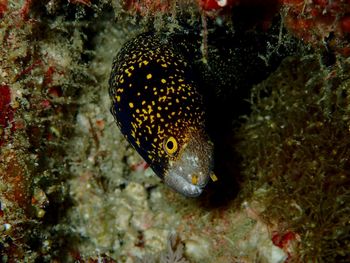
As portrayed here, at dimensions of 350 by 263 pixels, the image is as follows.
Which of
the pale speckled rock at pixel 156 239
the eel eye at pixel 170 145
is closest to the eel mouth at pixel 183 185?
the eel eye at pixel 170 145

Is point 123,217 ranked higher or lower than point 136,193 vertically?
lower

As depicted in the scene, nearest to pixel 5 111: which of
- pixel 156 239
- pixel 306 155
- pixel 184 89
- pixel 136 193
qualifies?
pixel 184 89

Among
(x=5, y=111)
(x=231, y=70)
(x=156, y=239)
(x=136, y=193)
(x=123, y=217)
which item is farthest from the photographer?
(x=136, y=193)

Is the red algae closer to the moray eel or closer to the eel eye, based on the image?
the moray eel

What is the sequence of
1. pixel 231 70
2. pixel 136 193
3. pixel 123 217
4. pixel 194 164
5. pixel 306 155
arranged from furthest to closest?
pixel 136 193 → pixel 123 217 → pixel 231 70 → pixel 306 155 → pixel 194 164

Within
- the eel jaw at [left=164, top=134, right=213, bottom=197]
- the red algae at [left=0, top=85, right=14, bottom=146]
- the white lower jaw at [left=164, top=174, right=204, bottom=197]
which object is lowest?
the red algae at [left=0, top=85, right=14, bottom=146]

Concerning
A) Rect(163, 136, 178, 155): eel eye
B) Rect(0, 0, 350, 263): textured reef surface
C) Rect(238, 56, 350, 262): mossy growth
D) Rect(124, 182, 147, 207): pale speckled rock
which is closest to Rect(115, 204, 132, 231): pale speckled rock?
Rect(0, 0, 350, 263): textured reef surface

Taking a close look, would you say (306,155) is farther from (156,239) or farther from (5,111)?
(5,111)

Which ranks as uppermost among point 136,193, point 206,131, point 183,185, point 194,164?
point 206,131
